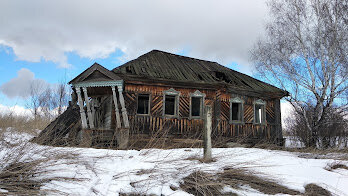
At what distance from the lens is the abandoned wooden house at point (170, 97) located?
33.8 ft

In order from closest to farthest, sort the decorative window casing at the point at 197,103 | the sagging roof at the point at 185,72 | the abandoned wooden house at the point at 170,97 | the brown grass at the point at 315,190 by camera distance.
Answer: the brown grass at the point at 315,190 < the abandoned wooden house at the point at 170,97 < the sagging roof at the point at 185,72 < the decorative window casing at the point at 197,103

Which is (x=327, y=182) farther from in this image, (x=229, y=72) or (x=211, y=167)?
(x=229, y=72)

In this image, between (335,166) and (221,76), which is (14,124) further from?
(335,166)

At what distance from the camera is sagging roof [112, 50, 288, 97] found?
11.9m

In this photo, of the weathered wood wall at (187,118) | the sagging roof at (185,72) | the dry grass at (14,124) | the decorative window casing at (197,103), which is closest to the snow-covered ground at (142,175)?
the dry grass at (14,124)

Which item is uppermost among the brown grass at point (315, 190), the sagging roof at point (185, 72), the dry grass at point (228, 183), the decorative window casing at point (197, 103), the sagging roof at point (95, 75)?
the sagging roof at point (185, 72)

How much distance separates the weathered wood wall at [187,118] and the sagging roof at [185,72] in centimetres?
61

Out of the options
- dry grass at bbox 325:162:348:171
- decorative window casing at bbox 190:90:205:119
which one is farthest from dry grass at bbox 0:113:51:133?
decorative window casing at bbox 190:90:205:119

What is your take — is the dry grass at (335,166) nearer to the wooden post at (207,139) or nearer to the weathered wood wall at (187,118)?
the wooden post at (207,139)

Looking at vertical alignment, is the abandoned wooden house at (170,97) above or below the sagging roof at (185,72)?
below

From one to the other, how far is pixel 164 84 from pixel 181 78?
0.99 meters

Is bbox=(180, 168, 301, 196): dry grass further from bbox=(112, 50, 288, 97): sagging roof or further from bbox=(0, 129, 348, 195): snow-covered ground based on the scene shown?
bbox=(112, 50, 288, 97): sagging roof

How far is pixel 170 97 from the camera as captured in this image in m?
12.9

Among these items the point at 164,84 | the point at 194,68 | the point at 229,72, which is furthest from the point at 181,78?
the point at 229,72
